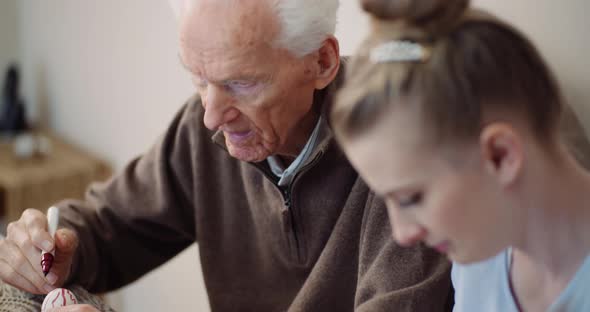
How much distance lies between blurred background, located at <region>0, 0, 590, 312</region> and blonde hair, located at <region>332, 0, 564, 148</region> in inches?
31.1

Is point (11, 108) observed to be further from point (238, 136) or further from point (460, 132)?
point (460, 132)

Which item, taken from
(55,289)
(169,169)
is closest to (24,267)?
(55,289)

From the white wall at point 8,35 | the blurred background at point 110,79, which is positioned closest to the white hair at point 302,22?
the blurred background at point 110,79

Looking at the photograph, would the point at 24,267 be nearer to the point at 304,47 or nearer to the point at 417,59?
the point at 304,47

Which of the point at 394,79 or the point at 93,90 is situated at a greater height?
the point at 394,79

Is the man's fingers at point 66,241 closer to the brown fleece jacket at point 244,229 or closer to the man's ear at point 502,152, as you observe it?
the brown fleece jacket at point 244,229

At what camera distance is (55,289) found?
4.11ft

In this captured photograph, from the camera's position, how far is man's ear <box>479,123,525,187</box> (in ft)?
2.42

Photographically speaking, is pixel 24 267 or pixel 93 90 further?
pixel 93 90

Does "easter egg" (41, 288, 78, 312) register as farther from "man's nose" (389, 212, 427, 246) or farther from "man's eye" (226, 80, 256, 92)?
"man's nose" (389, 212, 427, 246)

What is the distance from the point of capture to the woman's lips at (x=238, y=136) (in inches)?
50.9

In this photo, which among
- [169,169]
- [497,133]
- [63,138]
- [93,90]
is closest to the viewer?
[497,133]

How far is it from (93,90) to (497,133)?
208cm

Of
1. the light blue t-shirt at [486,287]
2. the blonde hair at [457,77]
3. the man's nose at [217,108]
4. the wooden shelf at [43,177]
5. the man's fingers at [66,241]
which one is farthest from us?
the wooden shelf at [43,177]
